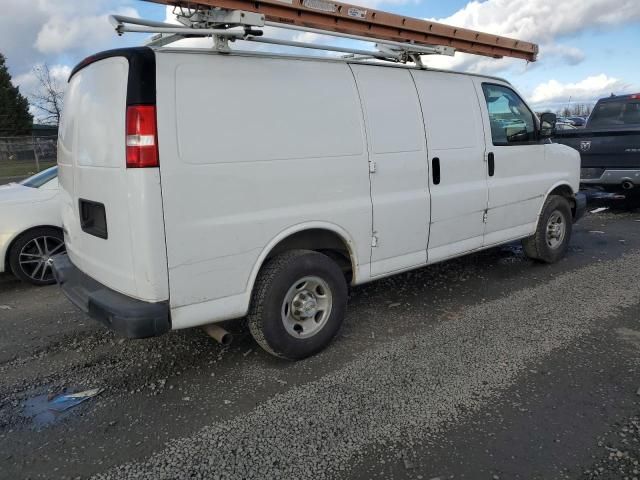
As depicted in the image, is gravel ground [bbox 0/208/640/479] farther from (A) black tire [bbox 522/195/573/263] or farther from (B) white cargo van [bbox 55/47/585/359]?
(A) black tire [bbox 522/195/573/263]

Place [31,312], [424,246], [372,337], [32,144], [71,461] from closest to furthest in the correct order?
1. [71,461]
2. [372,337]
3. [424,246]
4. [31,312]
5. [32,144]

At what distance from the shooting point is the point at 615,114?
10203 millimetres

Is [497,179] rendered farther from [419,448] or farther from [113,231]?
[113,231]

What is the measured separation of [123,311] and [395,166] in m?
2.31

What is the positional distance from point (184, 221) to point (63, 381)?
1.58 meters

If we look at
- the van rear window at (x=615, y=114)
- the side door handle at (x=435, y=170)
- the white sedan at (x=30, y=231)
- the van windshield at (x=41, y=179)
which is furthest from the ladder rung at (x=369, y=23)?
the van rear window at (x=615, y=114)

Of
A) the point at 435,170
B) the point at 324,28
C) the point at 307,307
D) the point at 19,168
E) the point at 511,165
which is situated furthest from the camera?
the point at 19,168

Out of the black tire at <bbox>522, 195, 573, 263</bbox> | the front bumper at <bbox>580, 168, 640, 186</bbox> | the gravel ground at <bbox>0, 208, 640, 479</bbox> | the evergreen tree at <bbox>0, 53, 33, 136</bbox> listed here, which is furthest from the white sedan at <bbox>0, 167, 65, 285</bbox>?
the evergreen tree at <bbox>0, 53, 33, 136</bbox>

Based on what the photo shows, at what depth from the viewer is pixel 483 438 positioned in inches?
110

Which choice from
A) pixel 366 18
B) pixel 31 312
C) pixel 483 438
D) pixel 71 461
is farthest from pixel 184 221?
pixel 31 312

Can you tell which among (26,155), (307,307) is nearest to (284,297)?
(307,307)

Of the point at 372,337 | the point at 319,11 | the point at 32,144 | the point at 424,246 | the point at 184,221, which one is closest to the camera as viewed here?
the point at 184,221

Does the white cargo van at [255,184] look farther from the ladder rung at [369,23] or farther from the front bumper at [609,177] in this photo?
the front bumper at [609,177]

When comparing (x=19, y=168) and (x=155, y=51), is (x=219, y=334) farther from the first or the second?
(x=19, y=168)
